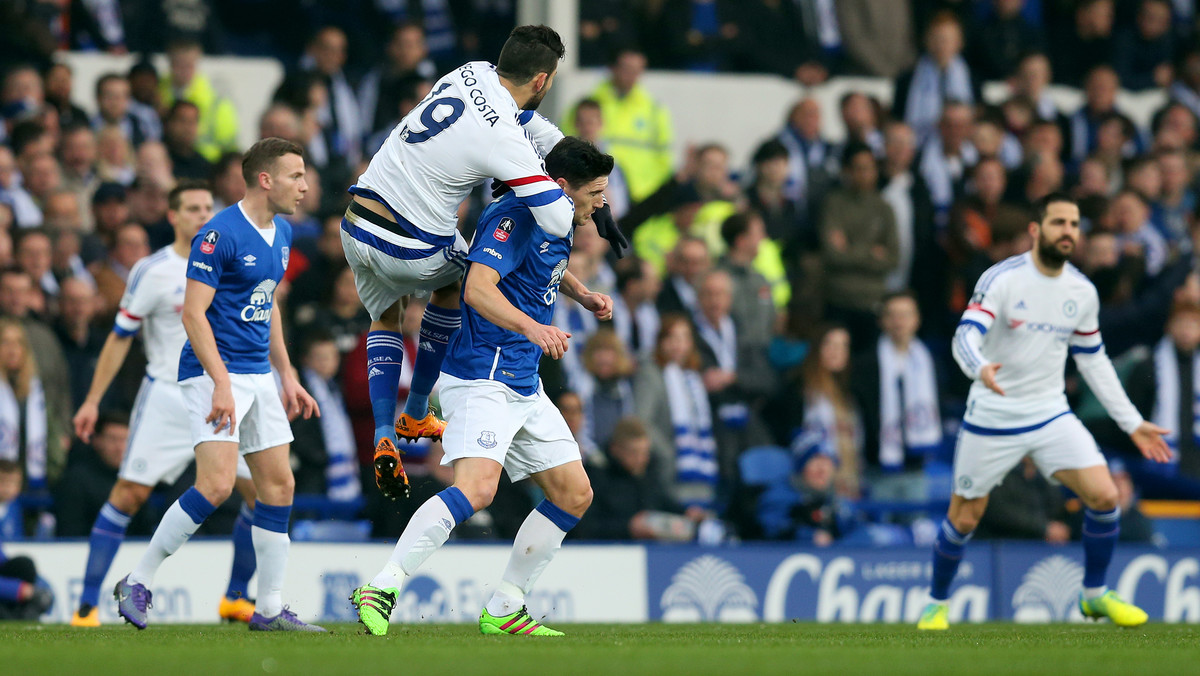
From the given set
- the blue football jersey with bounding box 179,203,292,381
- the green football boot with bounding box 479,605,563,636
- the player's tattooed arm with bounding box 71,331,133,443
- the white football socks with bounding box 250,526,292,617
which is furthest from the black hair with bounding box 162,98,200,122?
the green football boot with bounding box 479,605,563,636

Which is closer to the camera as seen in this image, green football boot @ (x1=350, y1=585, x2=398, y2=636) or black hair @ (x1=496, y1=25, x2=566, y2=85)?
green football boot @ (x1=350, y1=585, x2=398, y2=636)

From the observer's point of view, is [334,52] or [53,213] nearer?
[53,213]

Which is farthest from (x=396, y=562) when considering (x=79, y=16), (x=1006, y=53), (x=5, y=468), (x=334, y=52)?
(x=1006, y=53)

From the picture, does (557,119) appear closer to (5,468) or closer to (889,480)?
(889,480)

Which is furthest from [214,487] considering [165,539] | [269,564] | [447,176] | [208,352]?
[447,176]

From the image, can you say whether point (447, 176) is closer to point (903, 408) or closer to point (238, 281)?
point (238, 281)

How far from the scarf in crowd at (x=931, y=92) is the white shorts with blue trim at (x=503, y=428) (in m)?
9.58

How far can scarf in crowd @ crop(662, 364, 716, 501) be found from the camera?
1314 cm

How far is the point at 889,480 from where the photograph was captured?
13750 millimetres

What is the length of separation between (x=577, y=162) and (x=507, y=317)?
0.97 metres

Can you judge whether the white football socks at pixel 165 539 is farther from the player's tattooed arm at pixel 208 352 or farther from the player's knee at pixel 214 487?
the player's tattooed arm at pixel 208 352

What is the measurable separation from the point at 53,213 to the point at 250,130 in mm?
3439

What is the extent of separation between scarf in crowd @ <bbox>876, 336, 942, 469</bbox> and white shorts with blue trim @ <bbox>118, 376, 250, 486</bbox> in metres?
6.37

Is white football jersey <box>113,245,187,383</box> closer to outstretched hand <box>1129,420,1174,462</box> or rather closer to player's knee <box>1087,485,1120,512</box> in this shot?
player's knee <box>1087,485,1120,512</box>
